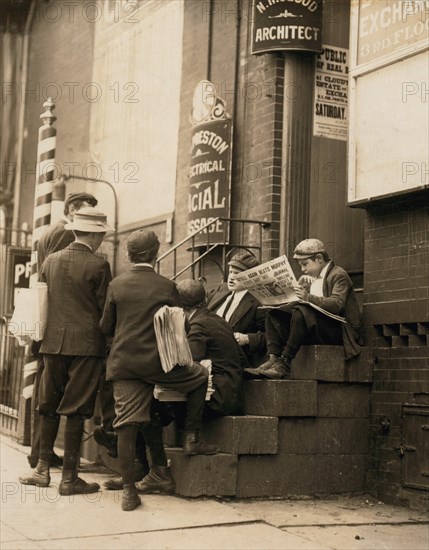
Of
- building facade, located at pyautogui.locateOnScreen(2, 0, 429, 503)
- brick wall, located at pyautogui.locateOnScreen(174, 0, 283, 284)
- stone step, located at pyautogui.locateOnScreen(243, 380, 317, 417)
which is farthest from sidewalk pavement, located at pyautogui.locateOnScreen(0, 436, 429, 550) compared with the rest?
brick wall, located at pyautogui.locateOnScreen(174, 0, 283, 284)

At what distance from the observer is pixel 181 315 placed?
6520 mm

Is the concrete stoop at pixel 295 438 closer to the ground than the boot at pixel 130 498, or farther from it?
farther from it

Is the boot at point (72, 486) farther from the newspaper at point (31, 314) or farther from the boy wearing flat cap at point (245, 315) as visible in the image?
the boy wearing flat cap at point (245, 315)

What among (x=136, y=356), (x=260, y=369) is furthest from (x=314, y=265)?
(x=136, y=356)

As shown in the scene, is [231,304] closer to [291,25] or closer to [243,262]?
[243,262]

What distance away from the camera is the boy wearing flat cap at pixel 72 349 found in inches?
267

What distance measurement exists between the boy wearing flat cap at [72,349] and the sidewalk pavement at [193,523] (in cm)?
26

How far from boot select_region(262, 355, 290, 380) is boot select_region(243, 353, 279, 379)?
2cm

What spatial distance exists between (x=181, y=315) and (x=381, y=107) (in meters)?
2.95

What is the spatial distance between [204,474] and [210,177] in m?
→ 4.40

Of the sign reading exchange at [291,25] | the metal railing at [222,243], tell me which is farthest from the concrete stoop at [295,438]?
the sign reading exchange at [291,25]

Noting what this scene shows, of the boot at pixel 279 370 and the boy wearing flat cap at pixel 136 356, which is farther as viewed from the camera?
the boot at pixel 279 370

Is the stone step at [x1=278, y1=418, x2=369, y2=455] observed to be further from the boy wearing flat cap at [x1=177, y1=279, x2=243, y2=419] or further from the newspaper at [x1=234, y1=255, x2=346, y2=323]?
the newspaper at [x1=234, y1=255, x2=346, y2=323]

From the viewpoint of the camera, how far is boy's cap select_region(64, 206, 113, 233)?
7.04m
